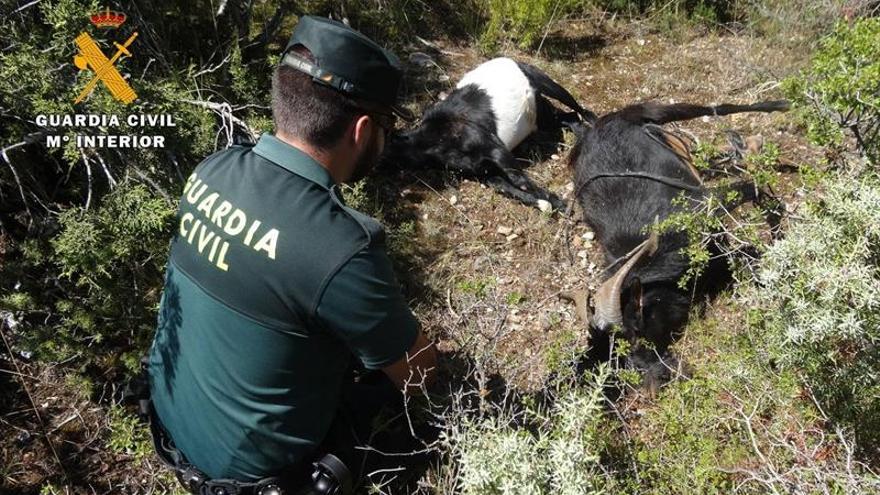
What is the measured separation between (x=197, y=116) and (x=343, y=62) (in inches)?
57.2

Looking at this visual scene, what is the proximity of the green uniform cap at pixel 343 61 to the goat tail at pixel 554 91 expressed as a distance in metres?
3.11

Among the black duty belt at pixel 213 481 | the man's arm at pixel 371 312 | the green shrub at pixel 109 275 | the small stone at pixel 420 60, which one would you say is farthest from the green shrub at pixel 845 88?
the small stone at pixel 420 60

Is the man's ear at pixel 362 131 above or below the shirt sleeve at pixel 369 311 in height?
above

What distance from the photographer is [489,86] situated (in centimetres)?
534

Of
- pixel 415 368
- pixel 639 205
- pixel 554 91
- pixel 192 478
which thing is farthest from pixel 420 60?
pixel 192 478

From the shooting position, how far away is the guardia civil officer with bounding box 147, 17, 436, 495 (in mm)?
2195

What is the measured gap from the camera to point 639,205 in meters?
4.38

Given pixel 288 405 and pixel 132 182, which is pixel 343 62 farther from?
pixel 132 182

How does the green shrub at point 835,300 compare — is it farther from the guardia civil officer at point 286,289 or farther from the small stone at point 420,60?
the small stone at point 420,60

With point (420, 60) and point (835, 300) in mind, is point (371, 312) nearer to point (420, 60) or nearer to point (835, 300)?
point (835, 300)

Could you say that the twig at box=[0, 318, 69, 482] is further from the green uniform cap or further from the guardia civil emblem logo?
the green uniform cap

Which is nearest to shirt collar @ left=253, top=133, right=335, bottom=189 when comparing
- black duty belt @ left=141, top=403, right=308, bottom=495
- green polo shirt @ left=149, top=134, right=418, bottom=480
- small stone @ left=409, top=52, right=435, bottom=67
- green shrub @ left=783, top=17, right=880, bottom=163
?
green polo shirt @ left=149, top=134, right=418, bottom=480

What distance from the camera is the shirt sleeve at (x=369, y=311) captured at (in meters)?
2.19

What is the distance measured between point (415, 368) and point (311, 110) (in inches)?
44.1
